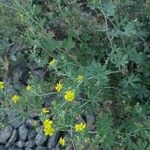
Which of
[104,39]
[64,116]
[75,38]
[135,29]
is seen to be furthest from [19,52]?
[64,116]

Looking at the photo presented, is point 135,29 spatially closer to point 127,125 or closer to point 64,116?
point 127,125

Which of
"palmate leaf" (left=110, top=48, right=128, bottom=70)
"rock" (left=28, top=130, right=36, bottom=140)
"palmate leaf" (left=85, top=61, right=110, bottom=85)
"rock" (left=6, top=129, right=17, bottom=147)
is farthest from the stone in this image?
"palmate leaf" (left=110, top=48, right=128, bottom=70)

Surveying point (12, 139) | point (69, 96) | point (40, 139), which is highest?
point (69, 96)

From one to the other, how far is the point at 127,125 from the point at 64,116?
0.57 meters

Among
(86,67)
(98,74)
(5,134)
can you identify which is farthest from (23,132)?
(98,74)

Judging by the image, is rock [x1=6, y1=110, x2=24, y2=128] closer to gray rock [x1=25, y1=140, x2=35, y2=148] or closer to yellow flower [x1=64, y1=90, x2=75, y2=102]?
A: gray rock [x1=25, y1=140, x2=35, y2=148]

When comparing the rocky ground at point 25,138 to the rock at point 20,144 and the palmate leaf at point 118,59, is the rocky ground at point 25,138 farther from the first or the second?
the palmate leaf at point 118,59

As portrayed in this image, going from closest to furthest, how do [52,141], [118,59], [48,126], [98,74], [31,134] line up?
[48,126]
[98,74]
[118,59]
[52,141]
[31,134]

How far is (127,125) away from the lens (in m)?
3.09

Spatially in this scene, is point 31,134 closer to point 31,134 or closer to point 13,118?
point 31,134

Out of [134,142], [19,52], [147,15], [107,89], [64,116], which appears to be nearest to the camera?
[64,116]

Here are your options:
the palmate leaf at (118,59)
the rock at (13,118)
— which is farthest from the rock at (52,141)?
the palmate leaf at (118,59)

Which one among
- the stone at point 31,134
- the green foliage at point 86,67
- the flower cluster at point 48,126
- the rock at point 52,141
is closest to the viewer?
the flower cluster at point 48,126

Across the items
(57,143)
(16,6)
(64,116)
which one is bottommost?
(57,143)
